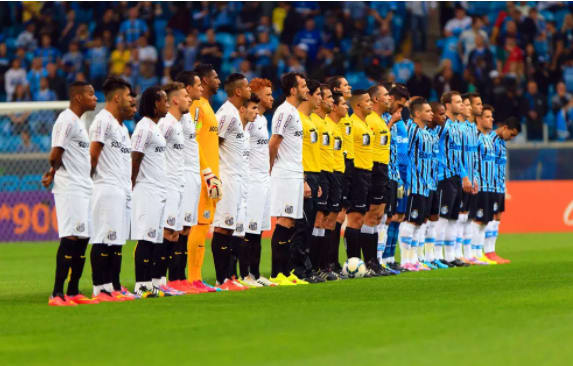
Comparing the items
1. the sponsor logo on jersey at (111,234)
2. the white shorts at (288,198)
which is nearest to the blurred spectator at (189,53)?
the white shorts at (288,198)

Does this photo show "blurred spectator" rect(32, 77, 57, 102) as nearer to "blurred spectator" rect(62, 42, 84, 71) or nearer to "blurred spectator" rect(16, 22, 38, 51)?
"blurred spectator" rect(62, 42, 84, 71)

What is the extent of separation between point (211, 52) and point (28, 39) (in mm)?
5118

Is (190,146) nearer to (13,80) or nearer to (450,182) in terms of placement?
(450,182)


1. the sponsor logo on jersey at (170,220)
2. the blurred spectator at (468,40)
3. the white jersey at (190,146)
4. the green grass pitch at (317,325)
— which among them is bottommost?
the green grass pitch at (317,325)

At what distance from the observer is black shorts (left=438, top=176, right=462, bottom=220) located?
1695cm

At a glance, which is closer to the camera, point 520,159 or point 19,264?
point 19,264

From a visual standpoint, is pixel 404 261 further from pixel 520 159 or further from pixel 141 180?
pixel 520 159

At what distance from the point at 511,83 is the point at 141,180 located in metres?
16.7

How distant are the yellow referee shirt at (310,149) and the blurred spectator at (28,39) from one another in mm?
17294

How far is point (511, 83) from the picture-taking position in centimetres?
2681

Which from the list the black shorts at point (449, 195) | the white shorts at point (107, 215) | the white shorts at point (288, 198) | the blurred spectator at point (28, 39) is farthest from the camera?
the blurred spectator at point (28, 39)

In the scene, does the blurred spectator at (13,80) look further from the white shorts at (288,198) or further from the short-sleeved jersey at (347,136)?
the white shorts at (288,198)

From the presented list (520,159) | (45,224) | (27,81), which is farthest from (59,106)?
(520,159)

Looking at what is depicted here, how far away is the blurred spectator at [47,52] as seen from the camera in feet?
95.7
